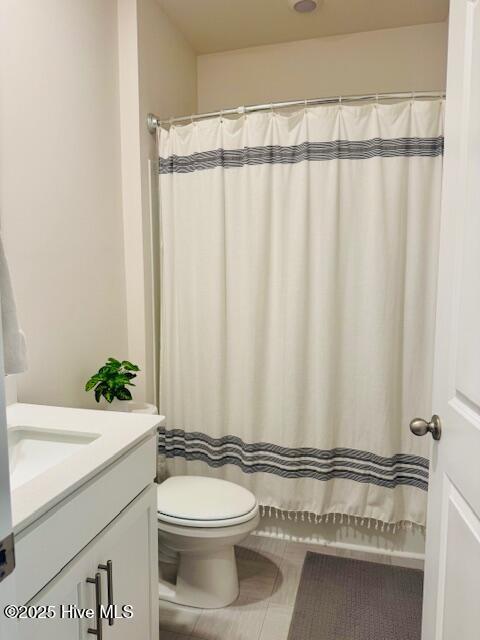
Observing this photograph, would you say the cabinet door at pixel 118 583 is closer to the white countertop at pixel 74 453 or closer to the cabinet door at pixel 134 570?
the cabinet door at pixel 134 570

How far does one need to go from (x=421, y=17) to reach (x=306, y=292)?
153 centimetres

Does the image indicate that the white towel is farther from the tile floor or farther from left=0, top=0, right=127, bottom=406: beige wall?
the tile floor

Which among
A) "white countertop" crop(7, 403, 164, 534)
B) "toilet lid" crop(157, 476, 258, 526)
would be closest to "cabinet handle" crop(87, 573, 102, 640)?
"white countertop" crop(7, 403, 164, 534)

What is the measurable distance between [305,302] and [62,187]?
107cm

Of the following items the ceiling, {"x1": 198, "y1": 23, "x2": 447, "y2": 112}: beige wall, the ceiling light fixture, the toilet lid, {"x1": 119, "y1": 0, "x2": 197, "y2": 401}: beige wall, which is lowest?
the toilet lid

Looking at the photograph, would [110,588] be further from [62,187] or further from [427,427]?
[62,187]

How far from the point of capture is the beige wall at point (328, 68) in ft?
7.58

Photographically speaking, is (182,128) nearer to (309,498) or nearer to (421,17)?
(421,17)

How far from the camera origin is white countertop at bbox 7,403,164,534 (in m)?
0.82

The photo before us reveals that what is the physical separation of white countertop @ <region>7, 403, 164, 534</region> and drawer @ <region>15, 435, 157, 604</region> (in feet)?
0.08

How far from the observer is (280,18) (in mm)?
2256

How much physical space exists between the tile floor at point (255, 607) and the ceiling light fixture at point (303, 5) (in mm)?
2536

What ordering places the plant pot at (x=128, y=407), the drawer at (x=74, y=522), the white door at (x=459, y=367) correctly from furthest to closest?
1. the plant pot at (x=128, y=407)
2. the white door at (x=459, y=367)
3. the drawer at (x=74, y=522)

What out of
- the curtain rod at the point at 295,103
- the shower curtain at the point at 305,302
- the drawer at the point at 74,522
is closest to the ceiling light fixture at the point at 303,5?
the curtain rod at the point at 295,103
